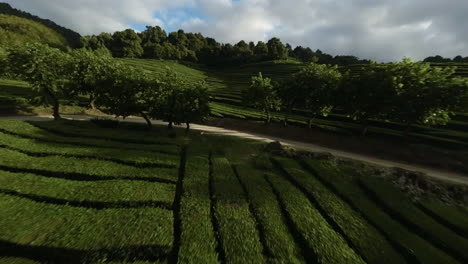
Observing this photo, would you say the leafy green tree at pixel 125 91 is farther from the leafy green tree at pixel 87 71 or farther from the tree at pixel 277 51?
the tree at pixel 277 51

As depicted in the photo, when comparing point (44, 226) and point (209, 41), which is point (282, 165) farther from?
point (209, 41)

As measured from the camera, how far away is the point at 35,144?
2158 cm

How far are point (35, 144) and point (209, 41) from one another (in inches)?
7696

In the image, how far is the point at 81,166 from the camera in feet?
59.4

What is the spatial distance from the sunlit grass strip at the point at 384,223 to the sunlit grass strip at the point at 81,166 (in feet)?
48.3

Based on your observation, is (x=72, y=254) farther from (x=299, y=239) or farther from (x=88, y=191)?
(x=299, y=239)

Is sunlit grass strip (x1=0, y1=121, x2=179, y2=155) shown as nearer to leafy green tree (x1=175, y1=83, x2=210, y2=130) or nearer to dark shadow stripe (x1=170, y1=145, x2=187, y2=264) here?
dark shadow stripe (x1=170, y1=145, x2=187, y2=264)

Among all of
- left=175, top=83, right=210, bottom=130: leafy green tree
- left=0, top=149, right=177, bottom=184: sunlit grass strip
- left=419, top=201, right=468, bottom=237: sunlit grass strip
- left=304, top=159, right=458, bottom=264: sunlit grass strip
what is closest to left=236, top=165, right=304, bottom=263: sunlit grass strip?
left=304, top=159, right=458, bottom=264: sunlit grass strip

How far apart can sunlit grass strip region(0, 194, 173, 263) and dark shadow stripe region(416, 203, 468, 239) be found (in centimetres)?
1981

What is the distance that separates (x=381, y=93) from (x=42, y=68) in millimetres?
51436

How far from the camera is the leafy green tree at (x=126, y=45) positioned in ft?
433

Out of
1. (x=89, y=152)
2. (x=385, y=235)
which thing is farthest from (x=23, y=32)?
(x=385, y=235)

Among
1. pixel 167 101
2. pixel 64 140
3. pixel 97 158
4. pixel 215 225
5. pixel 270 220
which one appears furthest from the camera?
pixel 167 101

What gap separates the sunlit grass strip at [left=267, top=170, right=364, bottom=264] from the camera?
12016 mm
